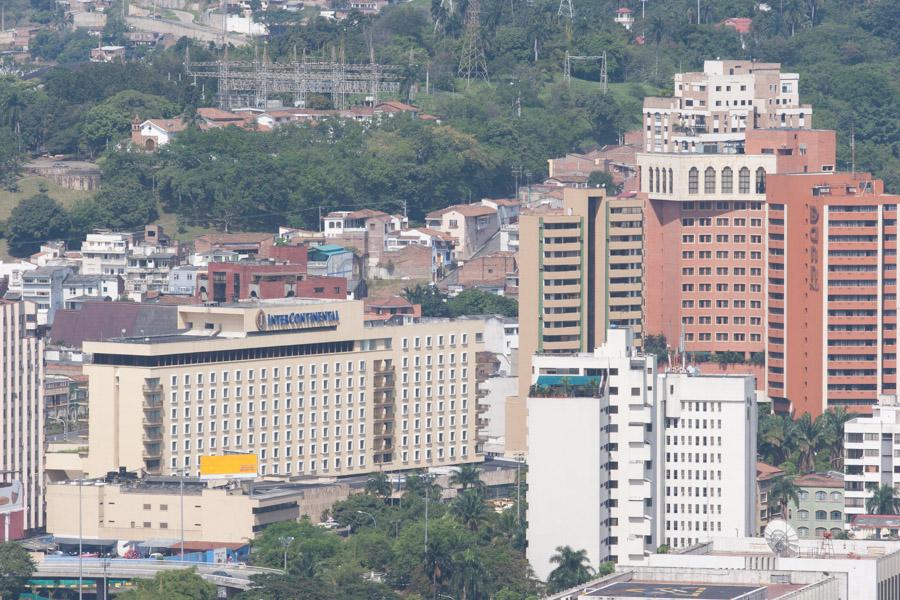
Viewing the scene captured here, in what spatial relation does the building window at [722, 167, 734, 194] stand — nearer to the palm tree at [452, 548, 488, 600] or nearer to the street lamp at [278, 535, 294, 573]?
the street lamp at [278, 535, 294, 573]

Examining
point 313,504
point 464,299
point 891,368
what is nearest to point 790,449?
point 891,368

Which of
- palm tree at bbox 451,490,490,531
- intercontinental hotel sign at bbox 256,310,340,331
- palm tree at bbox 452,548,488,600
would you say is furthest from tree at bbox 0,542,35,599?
intercontinental hotel sign at bbox 256,310,340,331

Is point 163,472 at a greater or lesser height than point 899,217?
lesser

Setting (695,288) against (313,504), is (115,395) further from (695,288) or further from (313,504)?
(695,288)

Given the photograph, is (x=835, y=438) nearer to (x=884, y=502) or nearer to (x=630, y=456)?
(x=884, y=502)

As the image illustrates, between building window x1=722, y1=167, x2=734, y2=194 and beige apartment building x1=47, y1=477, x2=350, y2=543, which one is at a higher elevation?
building window x1=722, y1=167, x2=734, y2=194

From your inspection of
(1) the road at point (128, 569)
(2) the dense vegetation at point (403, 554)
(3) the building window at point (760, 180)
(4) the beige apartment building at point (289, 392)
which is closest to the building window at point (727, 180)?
(3) the building window at point (760, 180)

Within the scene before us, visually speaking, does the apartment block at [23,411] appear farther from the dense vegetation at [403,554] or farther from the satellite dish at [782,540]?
the satellite dish at [782,540]
